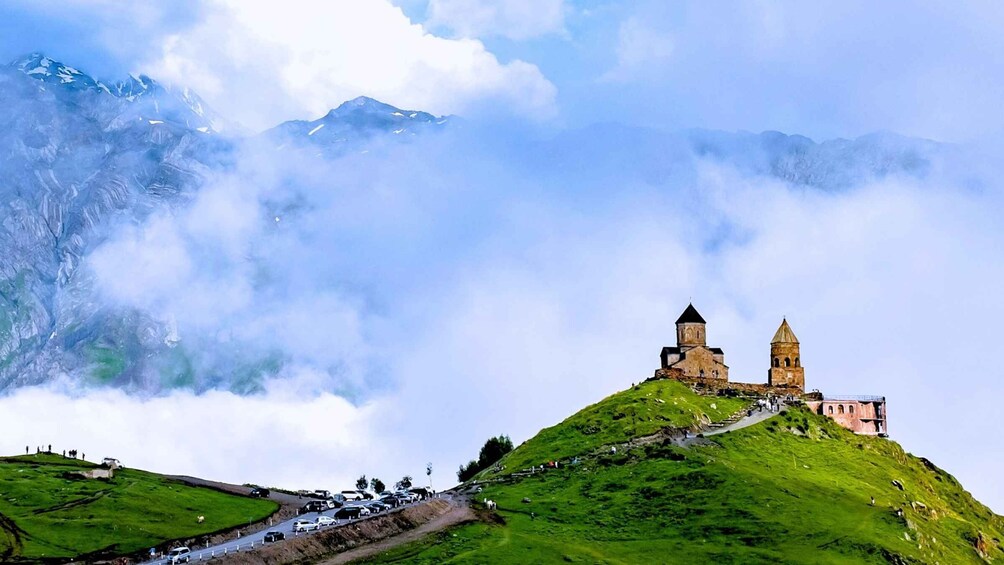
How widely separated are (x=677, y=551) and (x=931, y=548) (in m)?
34.2

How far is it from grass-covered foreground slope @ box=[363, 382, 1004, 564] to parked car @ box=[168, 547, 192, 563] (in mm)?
19325

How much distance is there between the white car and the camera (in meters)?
131

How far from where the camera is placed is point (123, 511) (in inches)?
5684

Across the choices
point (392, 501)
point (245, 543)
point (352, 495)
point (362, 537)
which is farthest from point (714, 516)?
point (245, 543)

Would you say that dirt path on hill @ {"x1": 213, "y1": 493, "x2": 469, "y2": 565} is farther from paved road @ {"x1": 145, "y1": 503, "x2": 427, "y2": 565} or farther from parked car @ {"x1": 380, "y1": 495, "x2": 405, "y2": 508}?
parked car @ {"x1": 380, "y1": 495, "x2": 405, "y2": 508}

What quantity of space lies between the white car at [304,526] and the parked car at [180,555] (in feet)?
38.6

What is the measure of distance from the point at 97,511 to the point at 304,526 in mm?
28055

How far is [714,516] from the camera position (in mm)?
149625

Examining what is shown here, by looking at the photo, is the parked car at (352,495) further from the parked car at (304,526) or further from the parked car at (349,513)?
the parked car at (304,526)

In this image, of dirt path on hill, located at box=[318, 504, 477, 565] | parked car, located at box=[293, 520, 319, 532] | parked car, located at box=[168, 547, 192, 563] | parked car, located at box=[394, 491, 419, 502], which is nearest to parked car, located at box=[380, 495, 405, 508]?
parked car, located at box=[394, 491, 419, 502]

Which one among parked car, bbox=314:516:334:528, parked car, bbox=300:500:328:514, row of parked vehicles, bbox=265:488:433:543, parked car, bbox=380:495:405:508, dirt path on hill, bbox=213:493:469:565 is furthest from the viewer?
parked car, bbox=300:500:328:514

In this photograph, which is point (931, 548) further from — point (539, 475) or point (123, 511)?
point (123, 511)

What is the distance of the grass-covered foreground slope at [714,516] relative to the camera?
136 meters

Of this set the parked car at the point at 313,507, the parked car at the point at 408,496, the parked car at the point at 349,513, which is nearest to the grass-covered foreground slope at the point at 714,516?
the parked car at the point at 408,496
